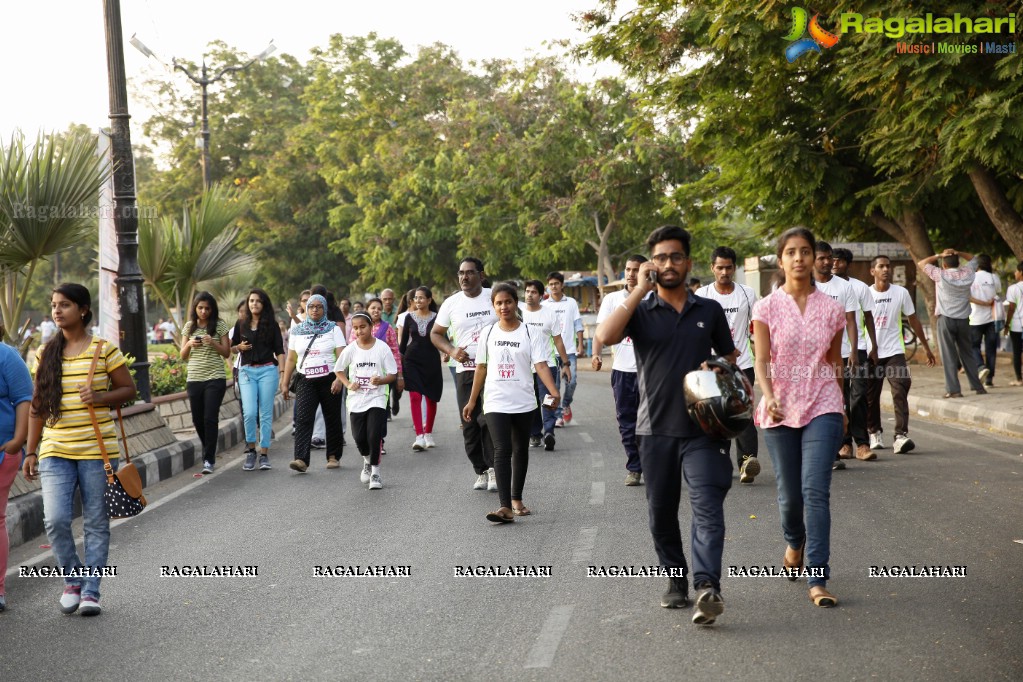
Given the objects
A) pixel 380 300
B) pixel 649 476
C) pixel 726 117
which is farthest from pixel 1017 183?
pixel 649 476

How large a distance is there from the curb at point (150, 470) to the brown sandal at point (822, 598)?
5.70 m

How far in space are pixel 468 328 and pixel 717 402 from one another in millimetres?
5569

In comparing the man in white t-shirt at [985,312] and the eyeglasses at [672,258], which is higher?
the eyeglasses at [672,258]

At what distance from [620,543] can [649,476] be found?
1.90 metres

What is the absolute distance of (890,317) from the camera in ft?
36.5

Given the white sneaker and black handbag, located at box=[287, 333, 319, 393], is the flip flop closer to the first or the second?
black handbag, located at box=[287, 333, 319, 393]

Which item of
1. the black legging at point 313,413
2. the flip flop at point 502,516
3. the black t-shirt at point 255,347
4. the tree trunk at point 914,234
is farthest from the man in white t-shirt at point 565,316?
the tree trunk at point 914,234

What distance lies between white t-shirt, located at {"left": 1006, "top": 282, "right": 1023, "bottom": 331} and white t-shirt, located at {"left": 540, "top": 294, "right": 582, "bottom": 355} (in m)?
6.95

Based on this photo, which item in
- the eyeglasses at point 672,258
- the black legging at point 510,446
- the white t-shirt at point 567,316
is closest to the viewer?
the eyeglasses at point 672,258

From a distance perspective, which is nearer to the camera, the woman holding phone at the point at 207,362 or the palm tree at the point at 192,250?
the woman holding phone at the point at 207,362

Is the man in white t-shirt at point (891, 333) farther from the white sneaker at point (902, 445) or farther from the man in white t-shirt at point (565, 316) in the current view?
the man in white t-shirt at point (565, 316)

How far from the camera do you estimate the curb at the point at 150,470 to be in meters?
8.60

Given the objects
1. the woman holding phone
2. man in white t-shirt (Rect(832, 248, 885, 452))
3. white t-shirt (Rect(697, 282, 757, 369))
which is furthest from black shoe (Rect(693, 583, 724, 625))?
the woman holding phone

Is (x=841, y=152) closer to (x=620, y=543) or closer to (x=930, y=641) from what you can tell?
(x=620, y=543)
